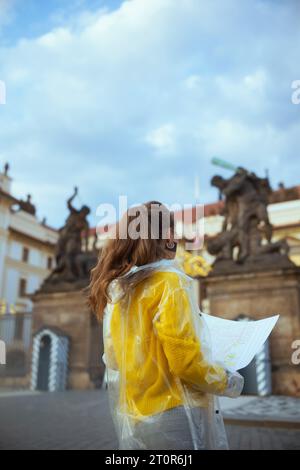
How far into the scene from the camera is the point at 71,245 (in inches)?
578

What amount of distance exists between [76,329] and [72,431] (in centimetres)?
766

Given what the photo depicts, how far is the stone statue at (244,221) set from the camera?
1166 cm

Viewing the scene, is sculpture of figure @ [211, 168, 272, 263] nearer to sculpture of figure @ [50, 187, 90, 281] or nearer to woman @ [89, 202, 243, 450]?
sculpture of figure @ [50, 187, 90, 281]

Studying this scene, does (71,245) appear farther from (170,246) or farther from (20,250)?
(20,250)

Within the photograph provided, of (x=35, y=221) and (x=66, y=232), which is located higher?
(x=35, y=221)

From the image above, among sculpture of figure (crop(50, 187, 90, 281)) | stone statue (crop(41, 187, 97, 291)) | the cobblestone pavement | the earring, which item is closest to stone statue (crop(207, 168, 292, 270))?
stone statue (crop(41, 187, 97, 291))

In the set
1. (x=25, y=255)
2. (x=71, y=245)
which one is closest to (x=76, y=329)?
(x=71, y=245)

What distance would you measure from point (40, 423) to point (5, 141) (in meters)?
4.15

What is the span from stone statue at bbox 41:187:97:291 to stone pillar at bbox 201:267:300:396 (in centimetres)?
466

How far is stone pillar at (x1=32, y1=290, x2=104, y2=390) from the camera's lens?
41.9 ft

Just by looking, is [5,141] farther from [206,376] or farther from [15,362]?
[15,362]

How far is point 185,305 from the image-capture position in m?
1.72

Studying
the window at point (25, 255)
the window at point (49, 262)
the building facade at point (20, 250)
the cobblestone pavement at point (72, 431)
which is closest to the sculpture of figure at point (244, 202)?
the cobblestone pavement at point (72, 431)
